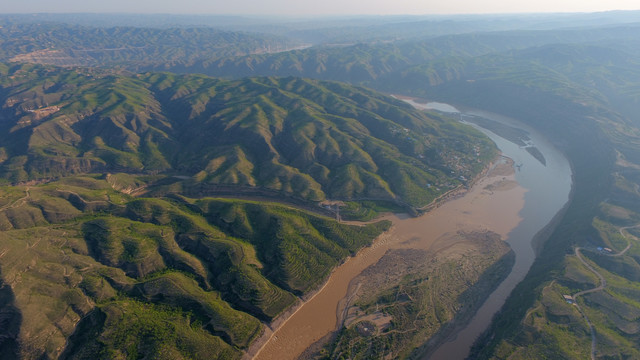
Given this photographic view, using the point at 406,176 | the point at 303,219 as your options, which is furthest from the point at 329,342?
the point at 406,176

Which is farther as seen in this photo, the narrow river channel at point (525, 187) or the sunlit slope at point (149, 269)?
the narrow river channel at point (525, 187)

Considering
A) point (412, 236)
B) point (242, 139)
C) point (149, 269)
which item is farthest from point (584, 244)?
point (242, 139)

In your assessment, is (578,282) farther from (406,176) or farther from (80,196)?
(80,196)

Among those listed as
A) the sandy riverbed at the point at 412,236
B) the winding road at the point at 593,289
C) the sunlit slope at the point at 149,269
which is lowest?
the sandy riverbed at the point at 412,236

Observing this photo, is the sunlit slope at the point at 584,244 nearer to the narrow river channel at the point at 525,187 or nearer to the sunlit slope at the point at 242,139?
the narrow river channel at the point at 525,187

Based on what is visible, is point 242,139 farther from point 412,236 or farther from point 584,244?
point 584,244

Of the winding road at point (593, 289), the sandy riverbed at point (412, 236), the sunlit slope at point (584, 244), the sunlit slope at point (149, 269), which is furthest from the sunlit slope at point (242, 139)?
the winding road at point (593, 289)
